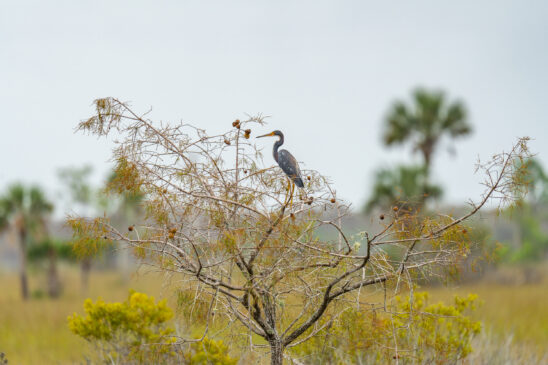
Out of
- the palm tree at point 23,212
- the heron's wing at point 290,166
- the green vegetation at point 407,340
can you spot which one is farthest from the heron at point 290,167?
the palm tree at point 23,212

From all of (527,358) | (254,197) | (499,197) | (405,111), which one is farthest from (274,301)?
(405,111)

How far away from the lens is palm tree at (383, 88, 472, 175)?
2819 centimetres

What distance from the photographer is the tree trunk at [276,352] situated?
548 cm

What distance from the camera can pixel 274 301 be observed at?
539cm

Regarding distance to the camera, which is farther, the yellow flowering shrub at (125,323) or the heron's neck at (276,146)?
the yellow flowering shrub at (125,323)

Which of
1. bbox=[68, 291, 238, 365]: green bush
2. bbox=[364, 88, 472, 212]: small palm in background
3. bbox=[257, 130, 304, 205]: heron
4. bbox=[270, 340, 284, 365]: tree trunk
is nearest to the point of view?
bbox=[257, 130, 304, 205]: heron

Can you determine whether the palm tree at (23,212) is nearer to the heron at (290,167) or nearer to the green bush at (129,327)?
the green bush at (129,327)

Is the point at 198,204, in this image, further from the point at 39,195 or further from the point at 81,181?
the point at 81,181

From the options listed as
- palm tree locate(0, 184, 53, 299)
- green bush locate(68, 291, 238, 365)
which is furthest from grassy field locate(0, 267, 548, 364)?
palm tree locate(0, 184, 53, 299)

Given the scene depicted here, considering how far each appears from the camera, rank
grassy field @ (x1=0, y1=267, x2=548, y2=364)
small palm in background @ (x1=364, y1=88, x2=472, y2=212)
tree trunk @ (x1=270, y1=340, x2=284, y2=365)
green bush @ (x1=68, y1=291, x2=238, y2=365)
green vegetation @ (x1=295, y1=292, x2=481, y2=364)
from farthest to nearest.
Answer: small palm in background @ (x1=364, y1=88, x2=472, y2=212) → grassy field @ (x1=0, y1=267, x2=548, y2=364) → green bush @ (x1=68, y1=291, x2=238, y2=365) → green vegetation @ (x1=295, y1=292, x2=481, y2=364) → tree trunk @ (x1=270, y1=340, x2=284, y2=365)

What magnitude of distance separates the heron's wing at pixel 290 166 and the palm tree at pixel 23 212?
93.9ft

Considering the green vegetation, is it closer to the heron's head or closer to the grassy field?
the grassy field

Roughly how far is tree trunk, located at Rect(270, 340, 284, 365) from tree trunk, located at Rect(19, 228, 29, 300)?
→ 92.3ft

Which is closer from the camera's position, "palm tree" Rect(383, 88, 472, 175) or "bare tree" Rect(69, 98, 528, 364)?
"bare tree" Rect(69, 98, 528, 364)
